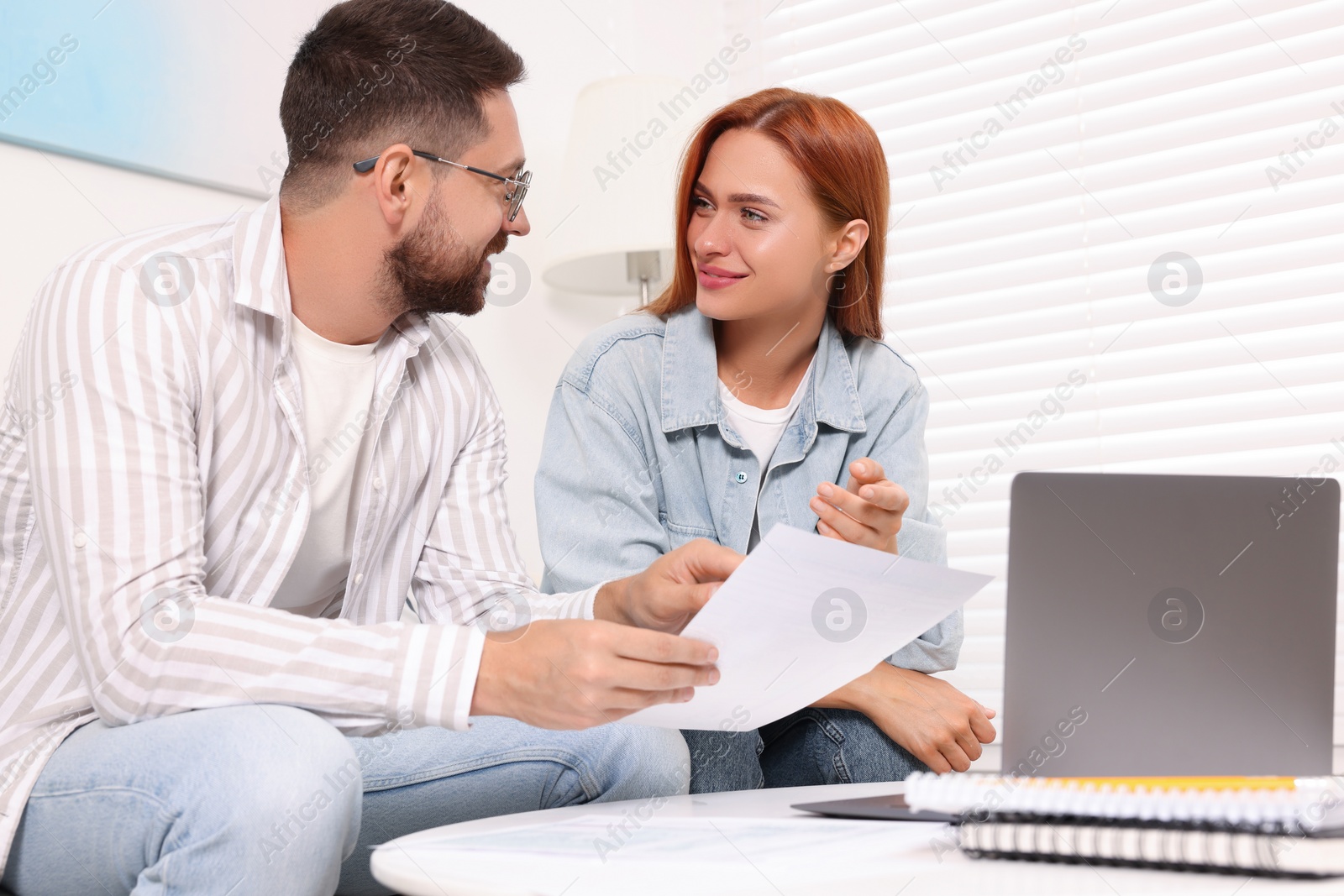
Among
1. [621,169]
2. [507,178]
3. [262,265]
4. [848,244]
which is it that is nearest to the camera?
[262,265]

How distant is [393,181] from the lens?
1.12 meters

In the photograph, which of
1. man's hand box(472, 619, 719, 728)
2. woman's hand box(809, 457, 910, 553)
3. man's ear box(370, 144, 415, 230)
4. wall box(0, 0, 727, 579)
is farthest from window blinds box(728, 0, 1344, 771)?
man's hand box(472, 619, 719, 728)

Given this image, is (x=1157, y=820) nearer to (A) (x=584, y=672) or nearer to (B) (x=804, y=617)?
(B) (x=804, y=617)

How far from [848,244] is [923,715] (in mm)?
666

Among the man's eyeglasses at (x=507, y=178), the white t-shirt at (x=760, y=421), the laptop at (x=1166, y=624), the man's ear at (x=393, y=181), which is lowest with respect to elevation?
the laptop at (x=1166, y=624)

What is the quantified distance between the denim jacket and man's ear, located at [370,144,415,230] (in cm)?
38

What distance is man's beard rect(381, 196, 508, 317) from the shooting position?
44.4 inches

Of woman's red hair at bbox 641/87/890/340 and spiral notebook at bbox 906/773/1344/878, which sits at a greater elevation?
woman's red hair at bbox 641/87/890/340

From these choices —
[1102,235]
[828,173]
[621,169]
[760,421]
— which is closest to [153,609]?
[760,421]

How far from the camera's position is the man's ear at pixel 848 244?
5.06 feet

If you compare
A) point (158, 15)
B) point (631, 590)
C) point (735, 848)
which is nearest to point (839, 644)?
point (735, 848)

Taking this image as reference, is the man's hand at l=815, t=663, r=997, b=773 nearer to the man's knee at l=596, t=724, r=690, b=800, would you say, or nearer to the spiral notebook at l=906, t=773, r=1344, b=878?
the man's knee at l=596, t=724, r=690, b=800

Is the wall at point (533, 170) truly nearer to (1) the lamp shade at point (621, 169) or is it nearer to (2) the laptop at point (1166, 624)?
(1) the lamp shade at point (621, 169)

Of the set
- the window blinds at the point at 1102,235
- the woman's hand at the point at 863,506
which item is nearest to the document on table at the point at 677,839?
the woman's hand at the point at 863,506
